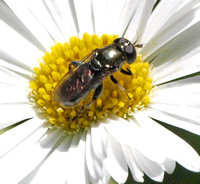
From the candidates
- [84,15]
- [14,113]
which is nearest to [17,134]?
[14,113]

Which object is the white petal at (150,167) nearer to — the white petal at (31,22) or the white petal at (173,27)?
the white petal at (173,27)

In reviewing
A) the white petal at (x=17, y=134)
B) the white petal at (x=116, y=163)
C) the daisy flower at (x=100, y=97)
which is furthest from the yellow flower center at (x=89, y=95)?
the white petal at (x=116, y=163)

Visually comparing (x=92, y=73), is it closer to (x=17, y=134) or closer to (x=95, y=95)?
(x=95, y=95)

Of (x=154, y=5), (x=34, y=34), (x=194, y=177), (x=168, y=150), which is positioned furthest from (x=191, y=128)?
(x=34, y=34)

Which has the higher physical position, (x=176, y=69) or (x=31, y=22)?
(x=31, y=22)

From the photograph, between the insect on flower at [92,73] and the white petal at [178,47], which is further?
the white petal at [178,47]

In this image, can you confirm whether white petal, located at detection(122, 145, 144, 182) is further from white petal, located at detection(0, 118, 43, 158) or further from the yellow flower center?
white petal, located at detection(0, 118, 43, 158)
